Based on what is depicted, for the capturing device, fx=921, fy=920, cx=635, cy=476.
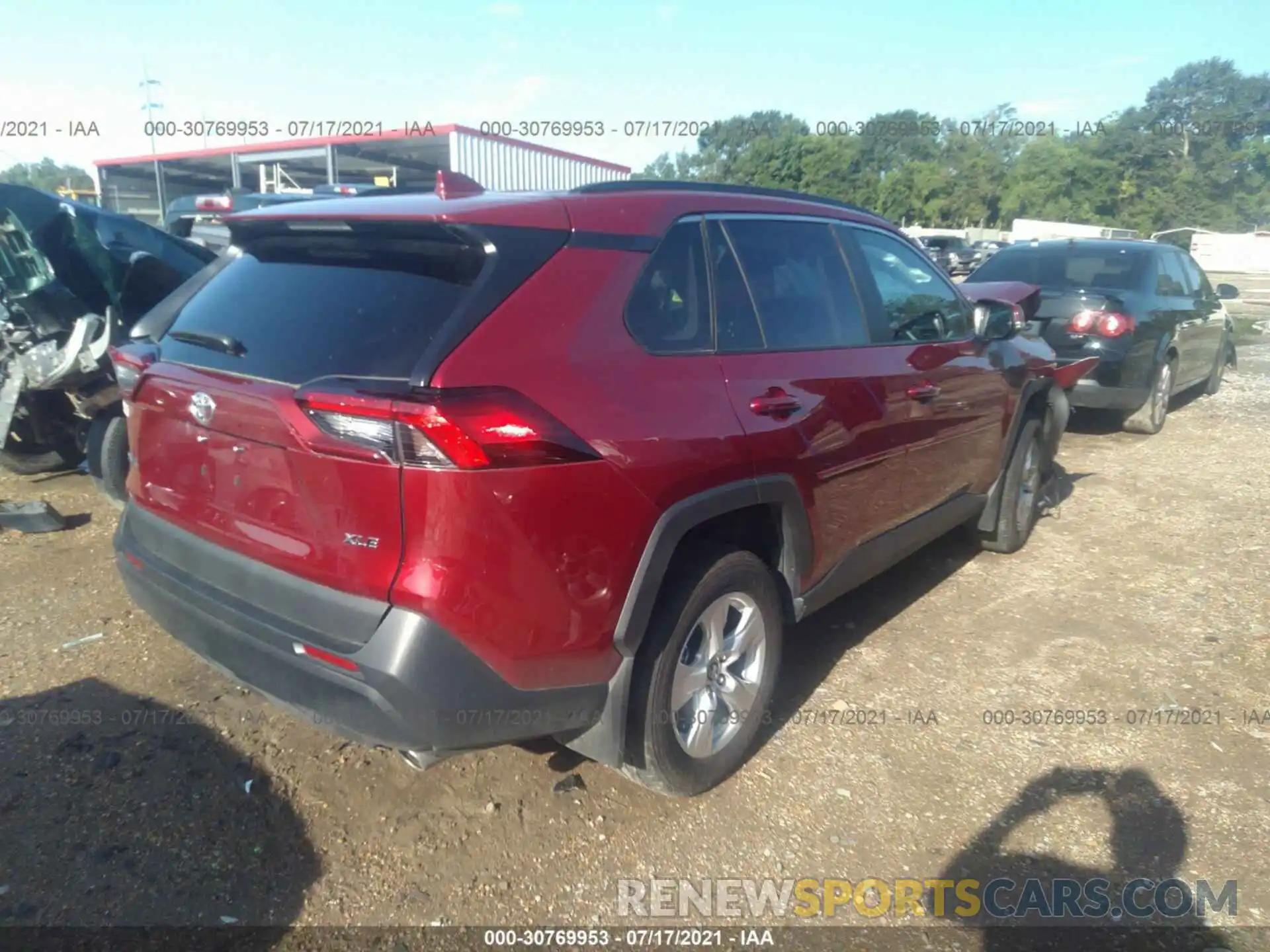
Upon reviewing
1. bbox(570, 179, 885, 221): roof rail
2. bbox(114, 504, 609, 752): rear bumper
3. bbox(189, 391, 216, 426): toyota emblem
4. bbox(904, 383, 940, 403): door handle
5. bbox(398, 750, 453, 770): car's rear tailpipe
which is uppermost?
bbox(570, 179, 885, 221): roof rail

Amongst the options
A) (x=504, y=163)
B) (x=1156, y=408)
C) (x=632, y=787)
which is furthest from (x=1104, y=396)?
(x=504, y=163)

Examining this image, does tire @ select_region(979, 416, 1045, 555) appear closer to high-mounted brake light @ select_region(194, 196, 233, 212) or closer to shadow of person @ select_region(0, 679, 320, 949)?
shadow of person @ select_region(0, 679, 320, 949)

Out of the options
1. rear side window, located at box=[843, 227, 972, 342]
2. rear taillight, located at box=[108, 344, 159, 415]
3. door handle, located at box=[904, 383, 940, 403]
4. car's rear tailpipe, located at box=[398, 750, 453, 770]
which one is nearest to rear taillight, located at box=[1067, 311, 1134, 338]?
rear side window, located at box=[843, 227, 972, 342]

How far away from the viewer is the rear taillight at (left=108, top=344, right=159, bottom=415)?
286 centimetres

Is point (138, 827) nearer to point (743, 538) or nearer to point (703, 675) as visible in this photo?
point (703, 675)

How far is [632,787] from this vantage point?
3148 millimetres

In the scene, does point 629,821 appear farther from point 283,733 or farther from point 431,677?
point 283,733

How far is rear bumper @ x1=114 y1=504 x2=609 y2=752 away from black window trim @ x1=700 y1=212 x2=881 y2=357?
1.19 m

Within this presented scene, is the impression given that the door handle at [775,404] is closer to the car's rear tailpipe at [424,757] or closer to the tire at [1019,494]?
the car's rear tailpipe at [424,757]

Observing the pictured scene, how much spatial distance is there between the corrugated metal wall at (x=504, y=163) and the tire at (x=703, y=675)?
17527 mm

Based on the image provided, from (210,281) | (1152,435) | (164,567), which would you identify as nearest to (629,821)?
(164,567)

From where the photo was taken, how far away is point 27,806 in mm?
2920

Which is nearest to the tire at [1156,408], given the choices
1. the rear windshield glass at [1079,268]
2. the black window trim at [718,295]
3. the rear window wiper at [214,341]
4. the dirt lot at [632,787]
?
the rear windshield glass at [1079,268]

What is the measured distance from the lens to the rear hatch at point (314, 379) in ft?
7.28
